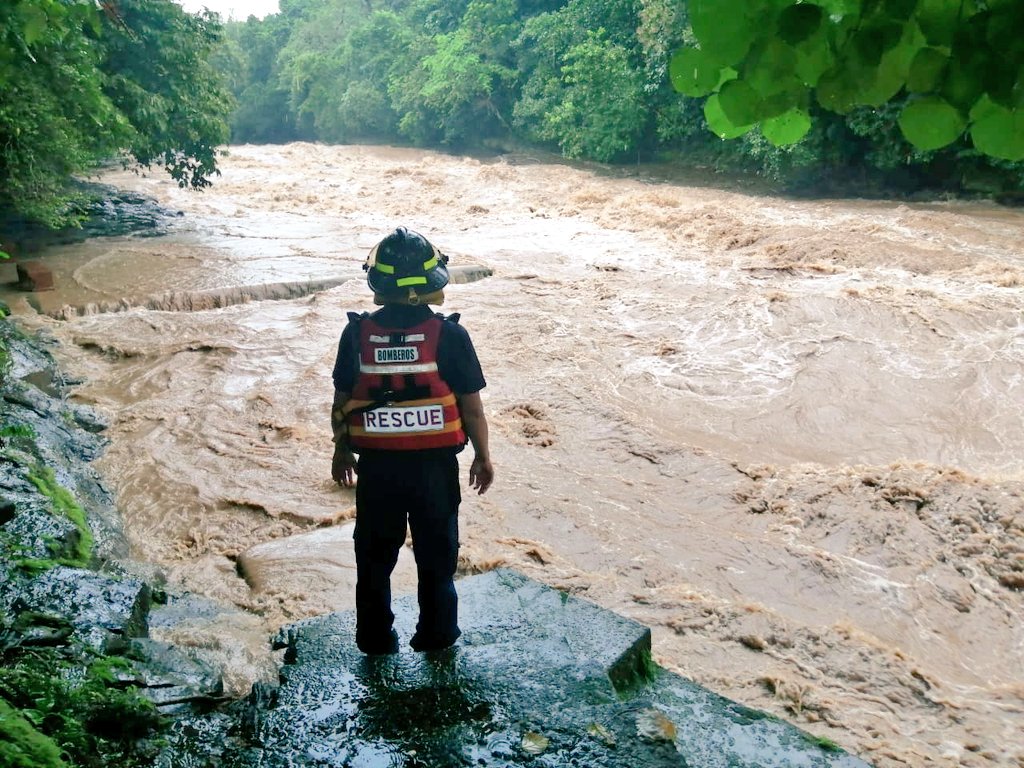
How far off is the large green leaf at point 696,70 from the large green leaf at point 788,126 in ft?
0.65

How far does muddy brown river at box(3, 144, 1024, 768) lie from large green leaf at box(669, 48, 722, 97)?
117 inches

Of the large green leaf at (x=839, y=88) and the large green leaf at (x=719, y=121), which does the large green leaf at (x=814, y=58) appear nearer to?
the large green leaf at (x=839, y=88)

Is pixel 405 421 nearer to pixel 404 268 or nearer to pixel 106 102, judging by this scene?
pixel 404 268

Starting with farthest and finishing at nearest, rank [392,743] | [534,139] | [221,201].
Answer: [534,139]
[221,201]
[392,743]

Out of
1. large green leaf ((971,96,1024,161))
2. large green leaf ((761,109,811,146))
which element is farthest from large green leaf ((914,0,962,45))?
large green leaf ((761,109,811,146))

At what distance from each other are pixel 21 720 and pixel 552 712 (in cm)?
144

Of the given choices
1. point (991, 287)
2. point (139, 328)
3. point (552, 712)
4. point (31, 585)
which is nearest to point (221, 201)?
point (139, 328)

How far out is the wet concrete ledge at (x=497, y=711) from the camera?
229 centimetres

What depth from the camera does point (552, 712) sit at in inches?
97.6

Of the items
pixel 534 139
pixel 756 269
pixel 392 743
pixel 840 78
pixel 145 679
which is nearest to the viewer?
pixel 840 78

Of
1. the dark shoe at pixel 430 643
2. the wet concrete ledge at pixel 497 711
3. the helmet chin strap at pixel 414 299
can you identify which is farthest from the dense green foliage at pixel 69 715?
the helmet chin strap at pixel 414 299

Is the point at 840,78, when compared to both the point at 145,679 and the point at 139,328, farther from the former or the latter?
the point at 139,328

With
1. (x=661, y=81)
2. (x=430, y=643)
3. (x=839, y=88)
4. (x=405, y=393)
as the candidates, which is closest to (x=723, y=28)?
(x=839, y=88)

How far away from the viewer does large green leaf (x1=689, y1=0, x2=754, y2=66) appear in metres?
1.27
